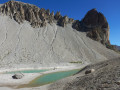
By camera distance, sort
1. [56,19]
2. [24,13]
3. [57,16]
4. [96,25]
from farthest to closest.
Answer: [96,25] < [57,16] < [56,19] < [24,13]

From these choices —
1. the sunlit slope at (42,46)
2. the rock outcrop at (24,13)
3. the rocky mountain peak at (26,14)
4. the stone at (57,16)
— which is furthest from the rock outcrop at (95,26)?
the rock outcrop at (24,13)

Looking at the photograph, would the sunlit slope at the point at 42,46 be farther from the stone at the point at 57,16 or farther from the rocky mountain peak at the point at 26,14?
the stone at the point at 57,16

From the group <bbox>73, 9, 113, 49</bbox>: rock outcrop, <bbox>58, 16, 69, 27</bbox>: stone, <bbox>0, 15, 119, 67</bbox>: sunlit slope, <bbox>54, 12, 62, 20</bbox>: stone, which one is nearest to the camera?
<bbox>0, 15, 119, 67</bbox>: sunlit slope

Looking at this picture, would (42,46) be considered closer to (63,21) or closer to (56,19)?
(63,21)

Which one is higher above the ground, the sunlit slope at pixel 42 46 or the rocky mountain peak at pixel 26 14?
the rocky mountain peak at pixel 26 14

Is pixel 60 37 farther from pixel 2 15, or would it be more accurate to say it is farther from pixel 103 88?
pixel 103 88

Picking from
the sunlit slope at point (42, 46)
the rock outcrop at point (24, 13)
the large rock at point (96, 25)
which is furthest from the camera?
the large rock at point (96, 25)

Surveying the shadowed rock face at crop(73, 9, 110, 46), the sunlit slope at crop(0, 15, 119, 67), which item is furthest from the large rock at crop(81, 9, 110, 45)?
the sunlit slope at crop(0, 15, 119, 67)

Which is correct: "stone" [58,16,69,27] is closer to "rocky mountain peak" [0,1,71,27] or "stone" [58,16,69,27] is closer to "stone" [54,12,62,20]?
"rocky mountain peak" [0,1,71,27]

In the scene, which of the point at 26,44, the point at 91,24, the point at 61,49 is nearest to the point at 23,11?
the point at 26,44

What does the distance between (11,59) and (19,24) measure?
3084 centimetres

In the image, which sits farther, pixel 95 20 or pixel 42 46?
pixel 95 20

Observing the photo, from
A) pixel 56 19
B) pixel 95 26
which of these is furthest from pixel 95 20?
pixel 56 19

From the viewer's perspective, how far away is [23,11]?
81250 mm
